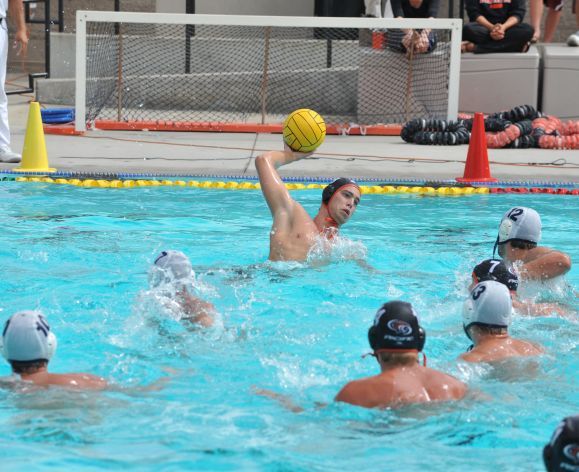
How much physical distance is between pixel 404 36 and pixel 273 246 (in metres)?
7.27

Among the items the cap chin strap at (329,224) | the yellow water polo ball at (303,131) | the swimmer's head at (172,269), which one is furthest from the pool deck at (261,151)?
the swimmer's head at (172,269)

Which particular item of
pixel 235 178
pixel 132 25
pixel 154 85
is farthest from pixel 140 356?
pixel 132 25

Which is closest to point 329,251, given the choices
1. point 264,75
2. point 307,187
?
point 307,187

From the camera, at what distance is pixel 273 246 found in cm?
654

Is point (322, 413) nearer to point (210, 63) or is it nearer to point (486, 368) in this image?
point (486, 368)

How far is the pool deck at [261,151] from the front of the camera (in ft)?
33.6

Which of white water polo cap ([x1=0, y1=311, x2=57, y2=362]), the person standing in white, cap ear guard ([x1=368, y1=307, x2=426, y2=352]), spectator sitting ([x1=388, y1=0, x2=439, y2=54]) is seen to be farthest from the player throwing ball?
spectator sitting ([x1=388, y1=0, x2=439, y2=54])

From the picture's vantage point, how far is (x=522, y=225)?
6133mm

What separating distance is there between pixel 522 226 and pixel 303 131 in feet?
4.60

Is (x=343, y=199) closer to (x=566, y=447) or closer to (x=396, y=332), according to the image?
(x=396, y=332)

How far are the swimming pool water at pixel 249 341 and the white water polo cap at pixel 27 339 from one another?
17 centimetres

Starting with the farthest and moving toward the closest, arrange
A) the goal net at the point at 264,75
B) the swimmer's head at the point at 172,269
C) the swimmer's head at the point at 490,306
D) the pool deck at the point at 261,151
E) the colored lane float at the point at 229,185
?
the goal net at the point at 264,75, the pool deck at the point at 261,151, the colored lane float at the point at 229,185, the swimmer's head at the point at 172,269, the swimmer's head at the point at 490,306

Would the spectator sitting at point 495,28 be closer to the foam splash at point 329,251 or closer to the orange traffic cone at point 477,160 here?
the orange traffic cone at point 477,160

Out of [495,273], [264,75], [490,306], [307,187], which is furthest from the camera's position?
[264,75]
